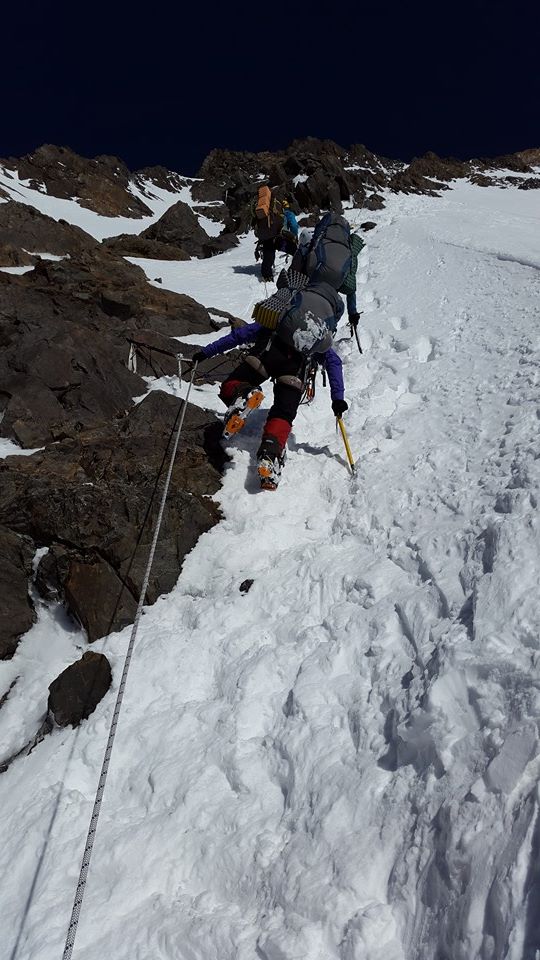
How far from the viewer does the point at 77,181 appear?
42500 millimetres

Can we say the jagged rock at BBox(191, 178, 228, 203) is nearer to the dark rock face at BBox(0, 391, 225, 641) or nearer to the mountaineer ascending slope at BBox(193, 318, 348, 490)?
the mountaineer ascending slope at BBox(193, 318, 348, 490)

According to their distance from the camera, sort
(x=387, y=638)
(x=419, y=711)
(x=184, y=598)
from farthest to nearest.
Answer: (x=184, y=598) < (x=387, y=638) < (x=419, y=711)

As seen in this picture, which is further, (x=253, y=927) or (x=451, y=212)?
(x=451, y=212)

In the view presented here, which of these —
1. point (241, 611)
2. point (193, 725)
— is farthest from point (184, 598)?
point (193, 725)

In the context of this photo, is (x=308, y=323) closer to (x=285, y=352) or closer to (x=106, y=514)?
(x=285, y=352)

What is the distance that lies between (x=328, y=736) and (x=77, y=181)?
48.6 metres

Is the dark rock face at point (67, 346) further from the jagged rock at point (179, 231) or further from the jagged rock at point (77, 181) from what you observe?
the jagged rock at point (77, 181)

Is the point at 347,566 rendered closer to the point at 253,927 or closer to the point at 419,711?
the point at 419,711

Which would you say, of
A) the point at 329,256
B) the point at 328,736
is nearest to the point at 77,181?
the point at 329,256

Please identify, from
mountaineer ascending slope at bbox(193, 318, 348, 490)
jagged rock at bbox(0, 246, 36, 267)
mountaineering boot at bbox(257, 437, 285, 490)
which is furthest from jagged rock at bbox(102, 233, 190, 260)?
mountaineering boot at bbox(257, 437, 285, 490)

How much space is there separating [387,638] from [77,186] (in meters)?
47.1

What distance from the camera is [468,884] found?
240 cm

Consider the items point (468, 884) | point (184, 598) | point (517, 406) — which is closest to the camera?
point (468, 884)

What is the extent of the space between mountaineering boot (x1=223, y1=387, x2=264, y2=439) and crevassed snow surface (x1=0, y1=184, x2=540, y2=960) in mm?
487
